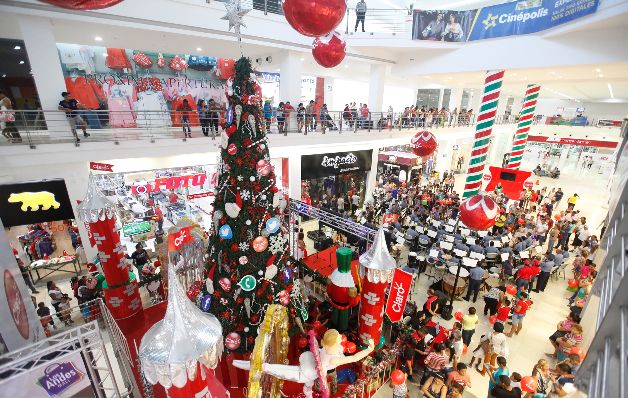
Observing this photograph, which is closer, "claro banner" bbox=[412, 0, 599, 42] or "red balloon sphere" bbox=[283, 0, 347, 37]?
"red balloon sphere" bbox=[283, 0, 347, 37]

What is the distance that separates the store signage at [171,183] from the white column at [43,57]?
10.7ft

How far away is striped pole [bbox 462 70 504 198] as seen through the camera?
34.3ft

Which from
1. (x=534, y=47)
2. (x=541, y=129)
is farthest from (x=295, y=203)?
(x=541, y=129)

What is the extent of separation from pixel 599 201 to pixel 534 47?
563 inches

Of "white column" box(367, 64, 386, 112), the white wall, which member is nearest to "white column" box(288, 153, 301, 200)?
"white column" box(367, 64, 386, 112)

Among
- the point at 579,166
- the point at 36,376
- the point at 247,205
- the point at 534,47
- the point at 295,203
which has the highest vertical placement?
the point at 534,47

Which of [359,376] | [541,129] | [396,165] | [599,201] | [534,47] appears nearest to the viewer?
[359,376]

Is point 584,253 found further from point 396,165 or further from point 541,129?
point 541,129

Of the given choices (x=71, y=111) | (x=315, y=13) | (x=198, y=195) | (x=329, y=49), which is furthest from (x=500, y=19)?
A: (x=71, y=111)

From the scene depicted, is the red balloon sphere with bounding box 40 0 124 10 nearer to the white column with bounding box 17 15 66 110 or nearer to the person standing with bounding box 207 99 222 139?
the person standing with bounding box 207 99 222 139

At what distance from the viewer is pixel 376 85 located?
1452cm

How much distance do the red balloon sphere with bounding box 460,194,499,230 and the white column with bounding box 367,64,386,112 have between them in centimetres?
865

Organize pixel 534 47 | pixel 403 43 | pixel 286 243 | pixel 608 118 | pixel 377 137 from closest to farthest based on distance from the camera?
pixel 286 243
pixel 534 47
pixel 403 43
pixel 377 137
pixel 608 118

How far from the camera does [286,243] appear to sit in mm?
4594
